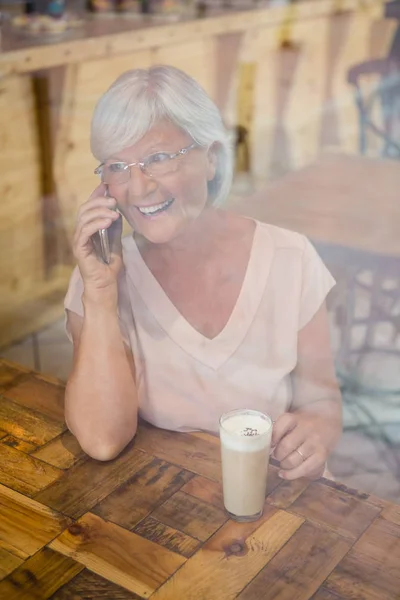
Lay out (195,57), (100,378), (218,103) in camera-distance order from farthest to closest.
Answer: (218,103) < (195,57) < (100,378)

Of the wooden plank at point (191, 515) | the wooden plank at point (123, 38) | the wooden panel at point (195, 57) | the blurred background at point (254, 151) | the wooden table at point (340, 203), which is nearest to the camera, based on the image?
the wooden plank at point (191, 515)

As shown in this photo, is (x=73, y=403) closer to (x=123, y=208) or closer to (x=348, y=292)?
(x=123, y=208)

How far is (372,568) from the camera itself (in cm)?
99

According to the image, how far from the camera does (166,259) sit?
4.52 feet

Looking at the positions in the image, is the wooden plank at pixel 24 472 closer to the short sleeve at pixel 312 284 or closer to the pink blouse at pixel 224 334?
the pink blouse at pixel 224 334

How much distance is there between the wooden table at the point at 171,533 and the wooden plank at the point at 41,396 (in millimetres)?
93

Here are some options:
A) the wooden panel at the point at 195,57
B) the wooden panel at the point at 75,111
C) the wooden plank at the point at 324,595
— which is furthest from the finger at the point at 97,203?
the wooden panel at the point at 195,57

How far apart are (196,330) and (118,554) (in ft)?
1.47

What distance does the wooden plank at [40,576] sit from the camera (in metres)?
0.95

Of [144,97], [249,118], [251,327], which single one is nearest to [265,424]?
[251,327]

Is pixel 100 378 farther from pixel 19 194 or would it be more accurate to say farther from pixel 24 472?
pixel 19 194

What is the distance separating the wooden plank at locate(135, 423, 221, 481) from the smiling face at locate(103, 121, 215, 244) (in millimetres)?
315

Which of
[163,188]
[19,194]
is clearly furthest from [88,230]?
[19,194]

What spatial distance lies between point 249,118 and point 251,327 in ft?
8.15
